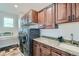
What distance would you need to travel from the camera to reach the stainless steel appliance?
1827 mm

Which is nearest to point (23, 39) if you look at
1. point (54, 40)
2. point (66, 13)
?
point (54, 40)

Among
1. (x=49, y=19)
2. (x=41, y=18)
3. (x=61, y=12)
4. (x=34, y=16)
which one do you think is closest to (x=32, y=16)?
(x=34, y=16)

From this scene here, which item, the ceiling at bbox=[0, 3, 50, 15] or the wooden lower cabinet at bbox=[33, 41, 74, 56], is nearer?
the wooden lower cabinet at bbox=[33, 41, 74, 56]

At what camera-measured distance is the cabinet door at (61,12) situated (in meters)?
1.74

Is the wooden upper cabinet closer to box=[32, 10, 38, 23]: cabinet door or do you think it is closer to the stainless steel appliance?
box=[32, 10, 38, 23]: cabinet door

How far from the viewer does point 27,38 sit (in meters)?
1.87

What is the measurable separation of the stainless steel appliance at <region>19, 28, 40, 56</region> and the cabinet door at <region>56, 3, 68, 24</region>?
413mm

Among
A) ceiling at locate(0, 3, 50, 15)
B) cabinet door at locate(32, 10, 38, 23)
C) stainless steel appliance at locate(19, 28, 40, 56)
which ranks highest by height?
ceiling at locate(0, 3, 50, 15)

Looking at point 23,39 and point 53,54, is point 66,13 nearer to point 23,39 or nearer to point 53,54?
point 53,54

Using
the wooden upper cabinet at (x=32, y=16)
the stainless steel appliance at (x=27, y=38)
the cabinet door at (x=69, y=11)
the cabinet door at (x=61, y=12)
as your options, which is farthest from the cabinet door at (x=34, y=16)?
the cabinet door at (x=69, y=11)

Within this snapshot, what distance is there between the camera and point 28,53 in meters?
1.85

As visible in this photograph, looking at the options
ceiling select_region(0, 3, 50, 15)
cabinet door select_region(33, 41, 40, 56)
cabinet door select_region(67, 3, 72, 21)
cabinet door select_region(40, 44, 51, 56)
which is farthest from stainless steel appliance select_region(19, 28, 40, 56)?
cabinet door select_region(67, 3, 72, 21)

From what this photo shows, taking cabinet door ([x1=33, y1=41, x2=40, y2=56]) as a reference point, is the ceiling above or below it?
above

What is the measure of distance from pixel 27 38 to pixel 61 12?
72cm
